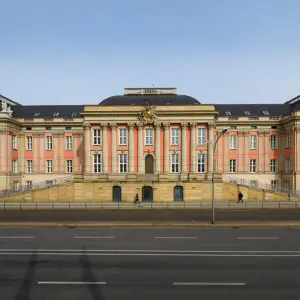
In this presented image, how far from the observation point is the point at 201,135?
2362 inches

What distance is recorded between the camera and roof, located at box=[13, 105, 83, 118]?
2911 inches

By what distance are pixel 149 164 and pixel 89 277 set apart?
46524mm

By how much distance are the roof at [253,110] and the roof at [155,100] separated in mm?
12585

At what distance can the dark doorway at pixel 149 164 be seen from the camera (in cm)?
6054

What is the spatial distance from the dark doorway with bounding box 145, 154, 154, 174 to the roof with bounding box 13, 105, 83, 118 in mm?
23359

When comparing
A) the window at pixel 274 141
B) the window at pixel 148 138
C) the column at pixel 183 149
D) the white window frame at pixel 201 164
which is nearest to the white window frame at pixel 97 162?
the window at pixel 148 138

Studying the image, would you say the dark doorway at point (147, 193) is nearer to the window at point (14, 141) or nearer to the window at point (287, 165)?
the window at point (287, 165)

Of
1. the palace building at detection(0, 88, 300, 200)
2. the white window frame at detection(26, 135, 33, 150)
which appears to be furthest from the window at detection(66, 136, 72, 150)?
the white window frame at detection(26, 135, 33, 150)

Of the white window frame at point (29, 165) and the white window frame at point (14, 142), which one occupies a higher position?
the white window frame at point (14, 142)

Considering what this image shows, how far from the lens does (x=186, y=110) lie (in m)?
58.9

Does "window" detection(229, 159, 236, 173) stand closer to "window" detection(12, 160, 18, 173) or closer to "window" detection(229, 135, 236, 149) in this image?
"window" detection(229, 135, 236, 149)

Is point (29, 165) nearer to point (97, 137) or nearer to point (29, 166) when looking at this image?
point (29, 166)

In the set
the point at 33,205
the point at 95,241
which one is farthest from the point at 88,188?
the point at 95,241

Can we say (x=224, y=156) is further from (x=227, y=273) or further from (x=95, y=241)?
(x=227, y=273)
